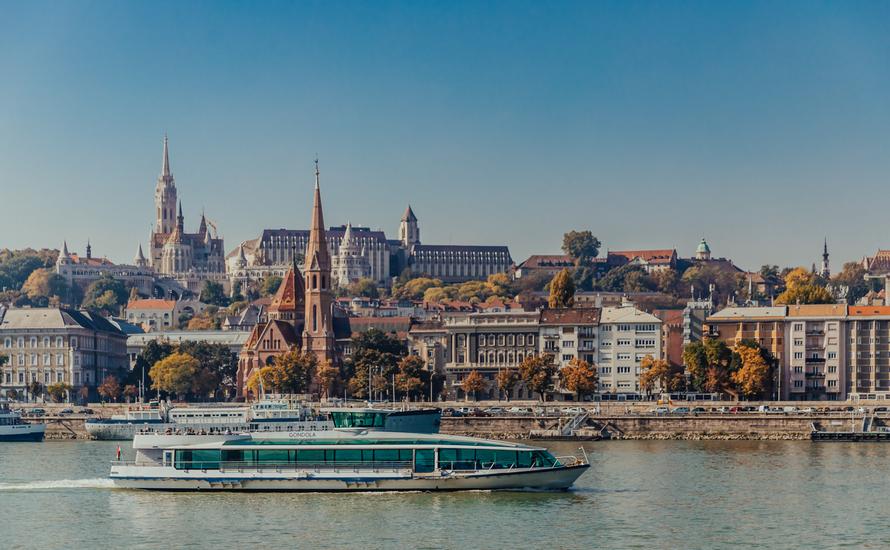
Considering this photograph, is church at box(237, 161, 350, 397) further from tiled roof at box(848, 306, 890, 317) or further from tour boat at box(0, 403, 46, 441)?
tiled roof at box(848, 306, 890, 317)

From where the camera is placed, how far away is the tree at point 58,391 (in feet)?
458

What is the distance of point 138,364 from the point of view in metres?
148

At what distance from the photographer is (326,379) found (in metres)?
133

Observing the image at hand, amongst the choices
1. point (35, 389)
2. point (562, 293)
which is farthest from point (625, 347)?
point (35, 389)

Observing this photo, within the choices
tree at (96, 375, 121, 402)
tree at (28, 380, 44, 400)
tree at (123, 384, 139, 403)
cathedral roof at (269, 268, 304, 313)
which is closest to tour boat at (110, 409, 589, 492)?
tree at (28, 380, 44, 400)

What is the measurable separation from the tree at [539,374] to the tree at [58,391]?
36.8 m

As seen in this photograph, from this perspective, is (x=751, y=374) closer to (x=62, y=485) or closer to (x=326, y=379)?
(x=326, y=379)

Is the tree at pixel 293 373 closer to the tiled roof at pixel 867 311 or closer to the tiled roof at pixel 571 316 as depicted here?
the tiled roof at pixel 571 316

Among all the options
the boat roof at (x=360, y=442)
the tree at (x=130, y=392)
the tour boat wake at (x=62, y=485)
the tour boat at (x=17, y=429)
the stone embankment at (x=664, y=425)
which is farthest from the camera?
the tree at (x=130, y=392)

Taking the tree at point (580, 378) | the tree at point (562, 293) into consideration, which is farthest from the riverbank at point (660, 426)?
the tree at point (562, 293)

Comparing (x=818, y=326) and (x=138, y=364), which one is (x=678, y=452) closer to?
(x=818, y=326)

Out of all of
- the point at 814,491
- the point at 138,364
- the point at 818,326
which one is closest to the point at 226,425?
the point at 814,491

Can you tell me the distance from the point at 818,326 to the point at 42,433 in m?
51.2

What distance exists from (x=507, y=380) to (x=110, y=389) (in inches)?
1281
